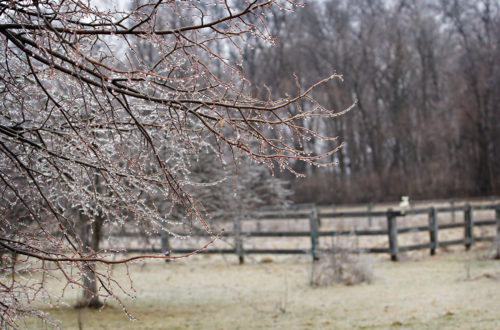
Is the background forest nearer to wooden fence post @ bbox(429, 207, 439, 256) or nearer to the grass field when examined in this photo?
wooden fence post @ bbox(429, 207, 439, 256)

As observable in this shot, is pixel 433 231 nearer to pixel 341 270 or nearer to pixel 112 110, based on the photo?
pixel 341 270

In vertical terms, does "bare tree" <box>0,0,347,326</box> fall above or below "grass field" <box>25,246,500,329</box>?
above

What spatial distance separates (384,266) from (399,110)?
24.4 meters

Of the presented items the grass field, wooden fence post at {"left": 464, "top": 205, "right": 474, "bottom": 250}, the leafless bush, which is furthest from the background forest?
the leafless bush

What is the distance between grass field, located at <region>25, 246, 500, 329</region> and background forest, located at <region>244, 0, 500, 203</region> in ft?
65.8

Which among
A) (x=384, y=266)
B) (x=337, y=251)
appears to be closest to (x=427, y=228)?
(x=384, y=266)

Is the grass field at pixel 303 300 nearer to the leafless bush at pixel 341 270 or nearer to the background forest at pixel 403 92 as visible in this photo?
the leafless bush at pixel 341 270

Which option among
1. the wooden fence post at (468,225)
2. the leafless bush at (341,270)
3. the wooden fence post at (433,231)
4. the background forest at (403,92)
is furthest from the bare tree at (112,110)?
the background forest at (403,92)

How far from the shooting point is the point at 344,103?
3164 cm

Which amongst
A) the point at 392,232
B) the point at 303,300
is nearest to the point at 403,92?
the point at 392,232

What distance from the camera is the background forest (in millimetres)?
32750

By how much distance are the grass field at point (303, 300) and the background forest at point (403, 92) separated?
20.0 meters

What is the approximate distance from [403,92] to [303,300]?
29648mm

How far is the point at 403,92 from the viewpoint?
36.2 m
